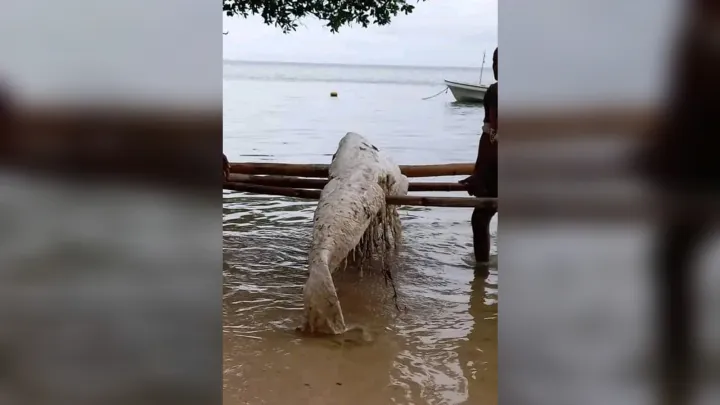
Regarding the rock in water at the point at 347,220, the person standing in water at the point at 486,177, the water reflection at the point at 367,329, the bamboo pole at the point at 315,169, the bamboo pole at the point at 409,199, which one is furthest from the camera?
the bamboo pole at the point at 315,169

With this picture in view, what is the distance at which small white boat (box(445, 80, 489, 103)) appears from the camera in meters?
11.7

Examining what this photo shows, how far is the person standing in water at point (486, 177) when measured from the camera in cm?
212

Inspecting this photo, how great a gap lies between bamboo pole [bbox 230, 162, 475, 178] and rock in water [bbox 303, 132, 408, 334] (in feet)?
0.58

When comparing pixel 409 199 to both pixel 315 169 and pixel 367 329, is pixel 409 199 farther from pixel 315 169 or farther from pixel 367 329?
pixel 315 169

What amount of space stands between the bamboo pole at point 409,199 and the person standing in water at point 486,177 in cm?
8

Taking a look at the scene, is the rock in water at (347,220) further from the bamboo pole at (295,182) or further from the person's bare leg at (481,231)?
the person's bare leg at (481,231)

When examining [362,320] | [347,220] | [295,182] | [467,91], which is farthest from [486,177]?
[467,91]

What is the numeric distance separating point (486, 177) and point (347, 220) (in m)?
0.58

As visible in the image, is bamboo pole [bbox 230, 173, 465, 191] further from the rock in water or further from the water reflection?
the water reflection

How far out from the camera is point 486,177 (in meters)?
2.39
